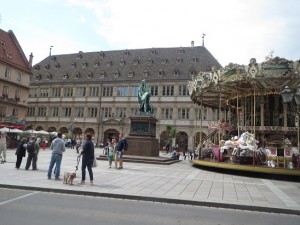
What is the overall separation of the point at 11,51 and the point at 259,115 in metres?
43.7

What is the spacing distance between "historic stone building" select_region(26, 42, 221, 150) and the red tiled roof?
11792mm

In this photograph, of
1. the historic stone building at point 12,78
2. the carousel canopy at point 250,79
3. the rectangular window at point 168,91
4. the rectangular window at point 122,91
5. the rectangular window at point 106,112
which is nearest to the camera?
the carousel canopy at point 250,79

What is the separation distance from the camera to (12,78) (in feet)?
171

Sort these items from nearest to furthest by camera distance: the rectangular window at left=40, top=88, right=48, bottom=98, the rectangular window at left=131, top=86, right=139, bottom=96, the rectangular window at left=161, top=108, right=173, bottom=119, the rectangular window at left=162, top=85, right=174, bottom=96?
the rectangular window at left=161, top=108, right=173, bottom=119 → the rectangular window at left=162, top=85, right=174, bottom=96 → the rectangular window at left=131, top=86, right=139, bottom=96 → the rectangular window at left=40, top=88, right=48, bottom=98

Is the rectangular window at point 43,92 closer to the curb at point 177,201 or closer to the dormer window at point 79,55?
the dormer window at point 79,55

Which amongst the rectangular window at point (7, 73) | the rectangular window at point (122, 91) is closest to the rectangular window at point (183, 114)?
the rectangular window at point (122, 91)

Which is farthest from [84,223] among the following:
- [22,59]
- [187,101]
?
[22,59]

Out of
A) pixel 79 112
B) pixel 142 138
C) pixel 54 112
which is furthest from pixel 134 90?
pixel 142 138

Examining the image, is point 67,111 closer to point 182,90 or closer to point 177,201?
point 182,90

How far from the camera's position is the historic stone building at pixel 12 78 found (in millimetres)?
49938

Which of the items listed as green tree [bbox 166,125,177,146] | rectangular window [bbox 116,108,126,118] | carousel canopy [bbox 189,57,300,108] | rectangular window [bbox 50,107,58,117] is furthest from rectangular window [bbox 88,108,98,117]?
carousel canopy [bbox 189,57,300,108]

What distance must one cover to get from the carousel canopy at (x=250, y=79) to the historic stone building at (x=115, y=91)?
29.4 metres

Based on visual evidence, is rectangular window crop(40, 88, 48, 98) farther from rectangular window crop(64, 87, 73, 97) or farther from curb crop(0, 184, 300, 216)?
curb crop(0, 184, 300, 216)

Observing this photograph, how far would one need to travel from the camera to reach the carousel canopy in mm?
20156
